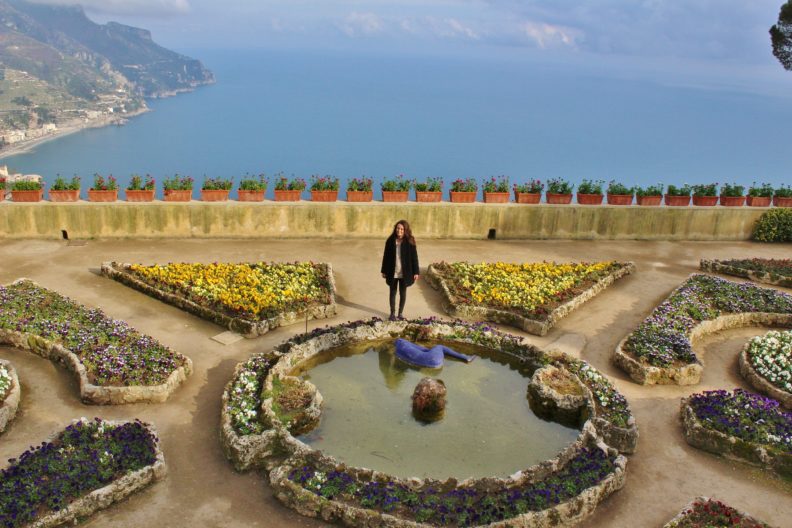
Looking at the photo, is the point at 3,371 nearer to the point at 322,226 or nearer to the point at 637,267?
the point at 322,226

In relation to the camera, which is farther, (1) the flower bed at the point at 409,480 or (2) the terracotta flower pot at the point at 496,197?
(2) the terracotta flower pot at the point at 496,197

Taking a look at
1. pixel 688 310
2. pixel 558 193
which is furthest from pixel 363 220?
pixel 688 310

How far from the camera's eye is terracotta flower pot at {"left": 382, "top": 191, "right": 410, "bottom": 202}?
21.9 m

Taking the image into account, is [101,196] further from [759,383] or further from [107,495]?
[759,383]

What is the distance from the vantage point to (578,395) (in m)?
12.1

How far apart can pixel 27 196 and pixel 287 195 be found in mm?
7955

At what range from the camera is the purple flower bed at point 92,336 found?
39.3 ft

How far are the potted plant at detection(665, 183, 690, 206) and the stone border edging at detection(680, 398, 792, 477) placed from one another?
13.8 m

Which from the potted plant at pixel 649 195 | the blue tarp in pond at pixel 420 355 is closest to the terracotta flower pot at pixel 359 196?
the blue tarp in pond at pixel 420 355

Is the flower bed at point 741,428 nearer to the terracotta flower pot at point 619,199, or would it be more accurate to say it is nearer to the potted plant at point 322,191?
the terracotta flower pot at point 619,199

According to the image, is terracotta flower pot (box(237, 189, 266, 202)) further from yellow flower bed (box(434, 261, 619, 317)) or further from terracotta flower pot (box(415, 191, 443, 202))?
yellow flower bed (box(434, 261, 619, 317))

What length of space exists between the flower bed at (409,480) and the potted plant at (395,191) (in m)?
10.5

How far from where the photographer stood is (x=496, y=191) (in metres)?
22.3

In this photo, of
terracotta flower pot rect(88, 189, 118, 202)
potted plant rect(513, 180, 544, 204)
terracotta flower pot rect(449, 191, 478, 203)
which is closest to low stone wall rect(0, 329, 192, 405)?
terracotta flower pot rect(88, 189, 118, 202)
